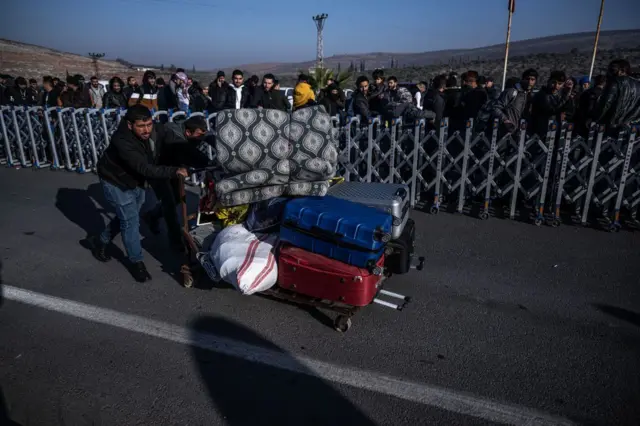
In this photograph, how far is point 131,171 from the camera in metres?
4.55

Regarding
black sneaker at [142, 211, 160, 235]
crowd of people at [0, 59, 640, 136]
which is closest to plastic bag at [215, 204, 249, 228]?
black sneaker at [142, 211, 160, 235]

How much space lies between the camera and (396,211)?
3.96 meters

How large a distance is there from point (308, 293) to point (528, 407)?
6.07 ft

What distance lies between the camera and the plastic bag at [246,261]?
147 inches

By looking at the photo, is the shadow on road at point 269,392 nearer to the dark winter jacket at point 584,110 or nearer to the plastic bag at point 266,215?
the plastic bag at point 266,215

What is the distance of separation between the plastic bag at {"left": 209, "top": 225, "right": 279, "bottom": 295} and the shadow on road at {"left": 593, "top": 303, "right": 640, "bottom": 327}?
311 centimetres

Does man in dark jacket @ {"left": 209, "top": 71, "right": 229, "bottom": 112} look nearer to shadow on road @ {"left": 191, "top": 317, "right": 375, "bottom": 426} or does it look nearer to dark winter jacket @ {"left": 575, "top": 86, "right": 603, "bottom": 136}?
dark winter jacket @ {"left": 575, "top": 86, "right": 603, "bottom": 136}

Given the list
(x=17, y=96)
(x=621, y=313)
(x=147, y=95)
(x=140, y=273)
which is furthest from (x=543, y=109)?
(x=17, y=96)

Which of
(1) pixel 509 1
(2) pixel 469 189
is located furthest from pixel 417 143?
(1) pixel 509 1

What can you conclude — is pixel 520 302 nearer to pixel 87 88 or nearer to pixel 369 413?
pixel 369 413

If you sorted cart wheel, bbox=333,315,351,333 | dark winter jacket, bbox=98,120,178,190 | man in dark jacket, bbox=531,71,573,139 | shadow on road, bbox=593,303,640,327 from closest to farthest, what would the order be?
1. cart wheel, bbox=333,315,351,333
2. shadow on road, bbox=593,303,640,327
3. dark winter jacket, bbox=98,120,178,190
4. man in dark jacket, bbox=531,71,573,139

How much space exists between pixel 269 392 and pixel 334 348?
2.33ft

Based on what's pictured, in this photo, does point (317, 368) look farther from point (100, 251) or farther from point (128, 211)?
point (100, 251)

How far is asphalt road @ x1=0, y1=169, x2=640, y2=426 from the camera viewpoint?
9.36 feet
